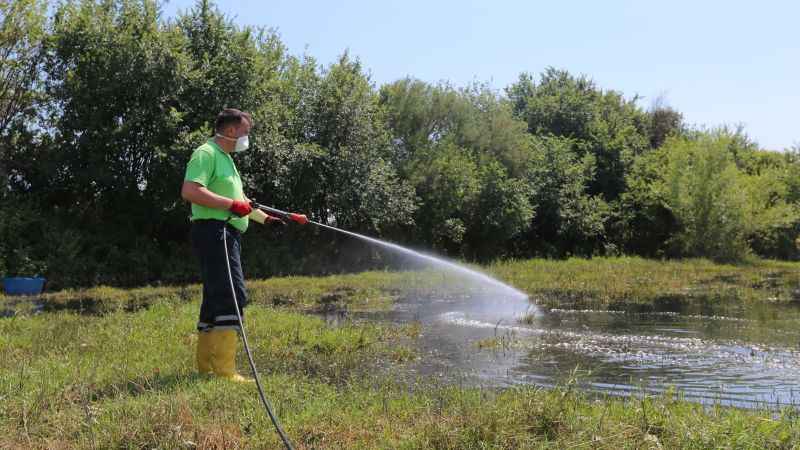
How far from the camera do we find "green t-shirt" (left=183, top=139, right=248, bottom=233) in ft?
20.6

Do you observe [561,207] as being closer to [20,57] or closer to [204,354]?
[20,57]

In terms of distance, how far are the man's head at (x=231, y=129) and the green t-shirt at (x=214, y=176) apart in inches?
3.3


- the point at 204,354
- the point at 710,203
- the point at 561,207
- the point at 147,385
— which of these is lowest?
the point at 147,385

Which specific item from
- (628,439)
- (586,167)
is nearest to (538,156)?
(586,167)

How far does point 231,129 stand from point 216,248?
117cm

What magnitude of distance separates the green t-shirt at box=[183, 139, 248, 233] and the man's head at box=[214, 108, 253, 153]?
8 cm

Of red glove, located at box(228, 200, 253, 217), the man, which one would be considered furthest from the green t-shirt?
red glove, located at box(228, 200, 253, 217)

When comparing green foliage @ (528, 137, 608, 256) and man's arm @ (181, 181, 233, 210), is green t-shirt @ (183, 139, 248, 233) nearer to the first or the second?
man's arm @ (181, 181, 233, 210)

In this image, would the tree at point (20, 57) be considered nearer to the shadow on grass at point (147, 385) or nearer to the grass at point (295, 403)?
the grass at point (295, 403)

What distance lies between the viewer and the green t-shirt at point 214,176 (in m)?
6.27

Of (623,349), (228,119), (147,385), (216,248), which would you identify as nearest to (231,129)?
(228,119)

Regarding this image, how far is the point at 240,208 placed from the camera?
6.23m

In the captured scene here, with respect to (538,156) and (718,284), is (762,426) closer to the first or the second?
(718,284)

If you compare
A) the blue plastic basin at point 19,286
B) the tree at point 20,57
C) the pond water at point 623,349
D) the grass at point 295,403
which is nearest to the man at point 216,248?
the grass at point 295,403
